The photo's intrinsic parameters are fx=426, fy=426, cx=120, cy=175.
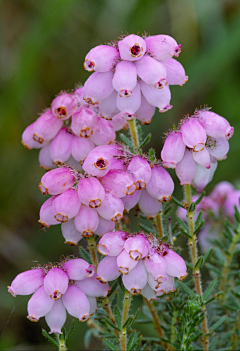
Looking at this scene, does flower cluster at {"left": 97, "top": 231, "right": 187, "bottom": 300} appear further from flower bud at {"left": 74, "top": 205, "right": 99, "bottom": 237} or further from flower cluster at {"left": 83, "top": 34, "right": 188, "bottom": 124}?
flower cluster at {"left": 83, "top": 34, "right": 188, "bottom": 124}

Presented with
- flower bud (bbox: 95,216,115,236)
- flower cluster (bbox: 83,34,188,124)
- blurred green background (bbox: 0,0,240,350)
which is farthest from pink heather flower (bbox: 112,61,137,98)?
blurred green background (bbox: 0,0,240,350)

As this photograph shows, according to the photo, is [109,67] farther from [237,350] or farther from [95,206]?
[237,350]

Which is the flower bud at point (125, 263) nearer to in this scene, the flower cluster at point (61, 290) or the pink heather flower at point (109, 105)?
the flower cluster at point (61, 290)

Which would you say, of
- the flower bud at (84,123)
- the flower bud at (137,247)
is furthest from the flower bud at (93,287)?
the flower bud at (84,123)

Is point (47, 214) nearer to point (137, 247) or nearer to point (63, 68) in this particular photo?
point (137, 247)

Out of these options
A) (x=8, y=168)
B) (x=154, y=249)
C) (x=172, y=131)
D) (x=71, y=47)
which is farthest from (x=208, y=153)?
(x=71, y=47)
